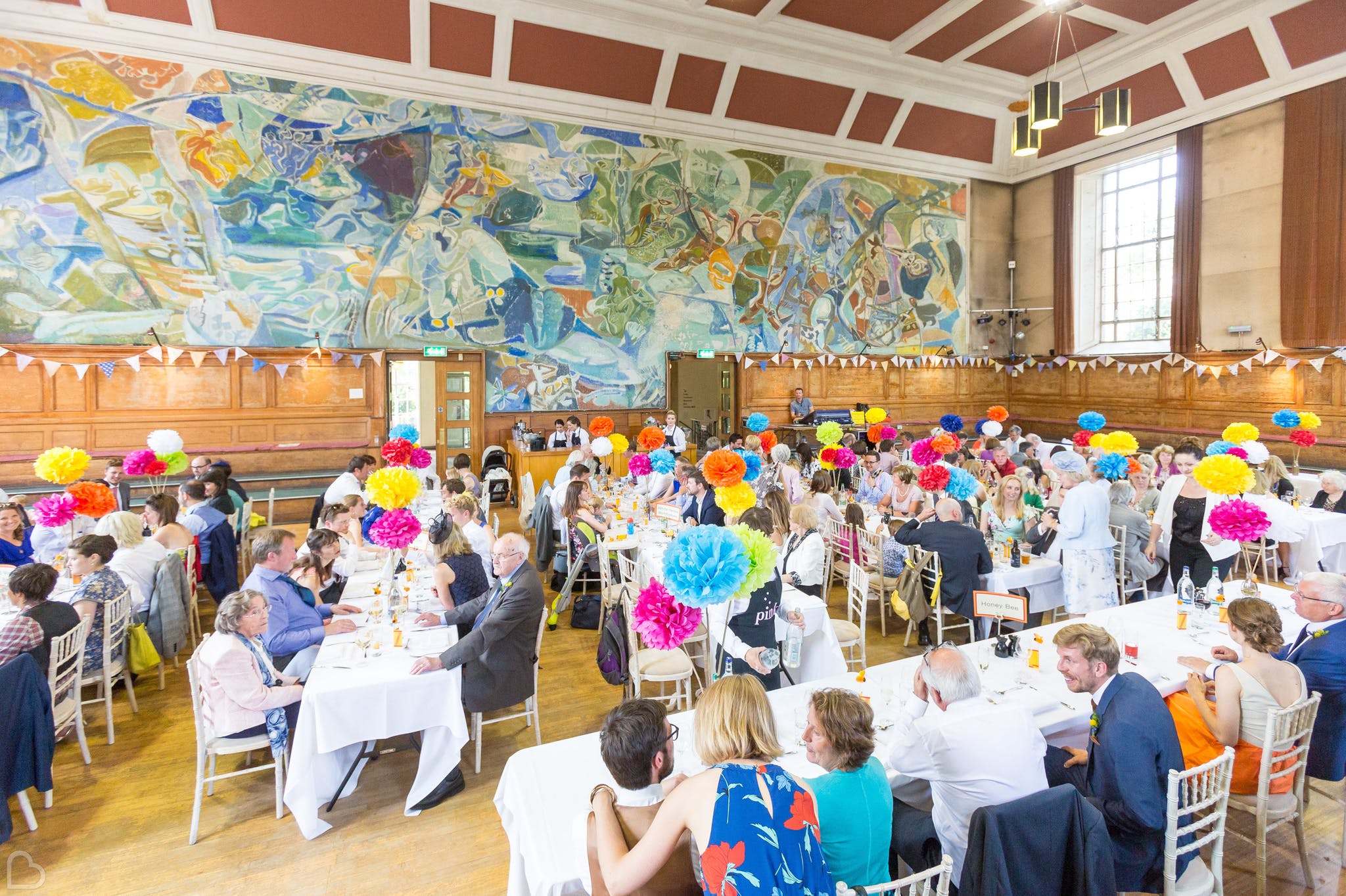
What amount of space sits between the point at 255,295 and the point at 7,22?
4883 millimetres

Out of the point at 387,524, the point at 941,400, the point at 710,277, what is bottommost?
the point at 387,524

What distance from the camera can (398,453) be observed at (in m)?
8.28

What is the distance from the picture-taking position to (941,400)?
Answer: 1836 cm

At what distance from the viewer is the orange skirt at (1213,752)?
3.12 metres

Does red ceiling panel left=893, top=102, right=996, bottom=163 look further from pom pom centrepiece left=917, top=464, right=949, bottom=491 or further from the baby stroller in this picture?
pom pom centrepiece left=917, top=464, right=949, bottom=491

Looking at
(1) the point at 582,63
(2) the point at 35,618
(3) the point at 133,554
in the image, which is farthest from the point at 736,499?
(1) the point at 582,63

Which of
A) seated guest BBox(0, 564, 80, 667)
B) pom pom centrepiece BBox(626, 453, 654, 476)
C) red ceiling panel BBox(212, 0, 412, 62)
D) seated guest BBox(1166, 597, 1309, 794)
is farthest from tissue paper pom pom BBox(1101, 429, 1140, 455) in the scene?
red ceiling panel BBox(212, 0, 412, 62)

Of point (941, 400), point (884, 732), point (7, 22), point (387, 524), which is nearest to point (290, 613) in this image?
point (387, 524)

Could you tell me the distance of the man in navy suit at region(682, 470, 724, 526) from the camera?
684cm

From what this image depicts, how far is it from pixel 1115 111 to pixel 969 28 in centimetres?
806

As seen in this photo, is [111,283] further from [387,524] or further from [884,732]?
[884,732]

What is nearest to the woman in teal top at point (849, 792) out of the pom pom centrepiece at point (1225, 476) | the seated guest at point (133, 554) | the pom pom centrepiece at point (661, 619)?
the pom pom centrepiece at point (661, 619)

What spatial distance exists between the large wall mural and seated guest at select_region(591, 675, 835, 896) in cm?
1227

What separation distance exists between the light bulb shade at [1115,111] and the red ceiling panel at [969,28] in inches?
276
